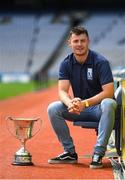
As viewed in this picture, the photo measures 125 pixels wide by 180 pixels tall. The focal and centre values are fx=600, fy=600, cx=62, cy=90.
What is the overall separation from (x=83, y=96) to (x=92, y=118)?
0.29 m

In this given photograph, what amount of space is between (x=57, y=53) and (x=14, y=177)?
36212mm

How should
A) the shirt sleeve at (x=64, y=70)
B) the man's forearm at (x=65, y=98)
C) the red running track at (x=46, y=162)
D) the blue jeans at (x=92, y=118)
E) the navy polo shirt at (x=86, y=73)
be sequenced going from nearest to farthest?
the red running track at (x=46, y=162), the blue jeans at (x=92, y=118), the man's forearm at (x=65, y=98), the navy polo shirt at (x=86, y=73), the shirt sleeve at (x=64, y=70)

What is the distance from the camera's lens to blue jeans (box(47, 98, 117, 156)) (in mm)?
6242

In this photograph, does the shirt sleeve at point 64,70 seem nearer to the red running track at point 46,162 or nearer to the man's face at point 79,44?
the man's face at point 79,44

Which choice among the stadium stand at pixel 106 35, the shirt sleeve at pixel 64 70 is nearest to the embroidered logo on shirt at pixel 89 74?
the shirt sleeve at pixel 64 70

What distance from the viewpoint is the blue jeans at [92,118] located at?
6242 mm

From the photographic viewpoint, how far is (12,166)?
6469mm

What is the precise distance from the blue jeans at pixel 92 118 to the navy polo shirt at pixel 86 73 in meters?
0.22

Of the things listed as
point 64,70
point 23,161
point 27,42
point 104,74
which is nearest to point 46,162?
point 23,161

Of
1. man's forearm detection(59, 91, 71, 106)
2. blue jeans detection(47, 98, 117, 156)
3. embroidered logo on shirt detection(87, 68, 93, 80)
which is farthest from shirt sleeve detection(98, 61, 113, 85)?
man's forearm detection(59, 91, 71, 106)

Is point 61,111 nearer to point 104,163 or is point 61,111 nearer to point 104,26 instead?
point 104,163

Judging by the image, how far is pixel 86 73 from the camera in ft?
21.9

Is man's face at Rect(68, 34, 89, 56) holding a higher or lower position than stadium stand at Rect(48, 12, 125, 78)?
lower

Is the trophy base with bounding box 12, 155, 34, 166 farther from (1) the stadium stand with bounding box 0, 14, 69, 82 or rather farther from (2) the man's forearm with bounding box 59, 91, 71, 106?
(1) the stadium stand with bounding box 0, 14, 69, 82
